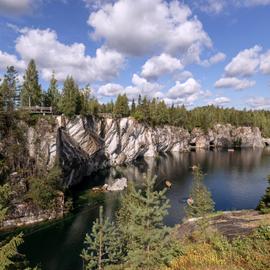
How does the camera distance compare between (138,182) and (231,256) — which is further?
(138,182)

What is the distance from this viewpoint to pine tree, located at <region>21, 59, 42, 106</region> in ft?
245

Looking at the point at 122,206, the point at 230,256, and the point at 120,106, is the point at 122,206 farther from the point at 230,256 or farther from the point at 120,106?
the point at 120,106

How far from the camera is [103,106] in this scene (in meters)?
133

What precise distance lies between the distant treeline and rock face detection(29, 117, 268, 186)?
416 centimetres

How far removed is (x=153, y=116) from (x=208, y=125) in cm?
4912

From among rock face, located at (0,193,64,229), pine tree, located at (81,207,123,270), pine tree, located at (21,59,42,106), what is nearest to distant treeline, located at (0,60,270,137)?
pine tree, located at (21,59,42,106)

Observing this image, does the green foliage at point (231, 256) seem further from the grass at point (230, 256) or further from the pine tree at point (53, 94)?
the pine tree at point (53, 94)

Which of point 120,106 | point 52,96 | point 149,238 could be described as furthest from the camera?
point 120,106

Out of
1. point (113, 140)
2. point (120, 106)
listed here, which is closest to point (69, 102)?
point (113, 140)

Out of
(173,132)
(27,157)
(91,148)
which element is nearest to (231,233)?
(27,157)

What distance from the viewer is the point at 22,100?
76.1m

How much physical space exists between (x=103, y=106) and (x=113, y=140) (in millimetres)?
28344

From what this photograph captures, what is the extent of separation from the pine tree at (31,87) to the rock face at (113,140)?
1031cm

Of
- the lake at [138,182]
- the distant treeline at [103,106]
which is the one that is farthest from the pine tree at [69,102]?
the lake at [138,182]
